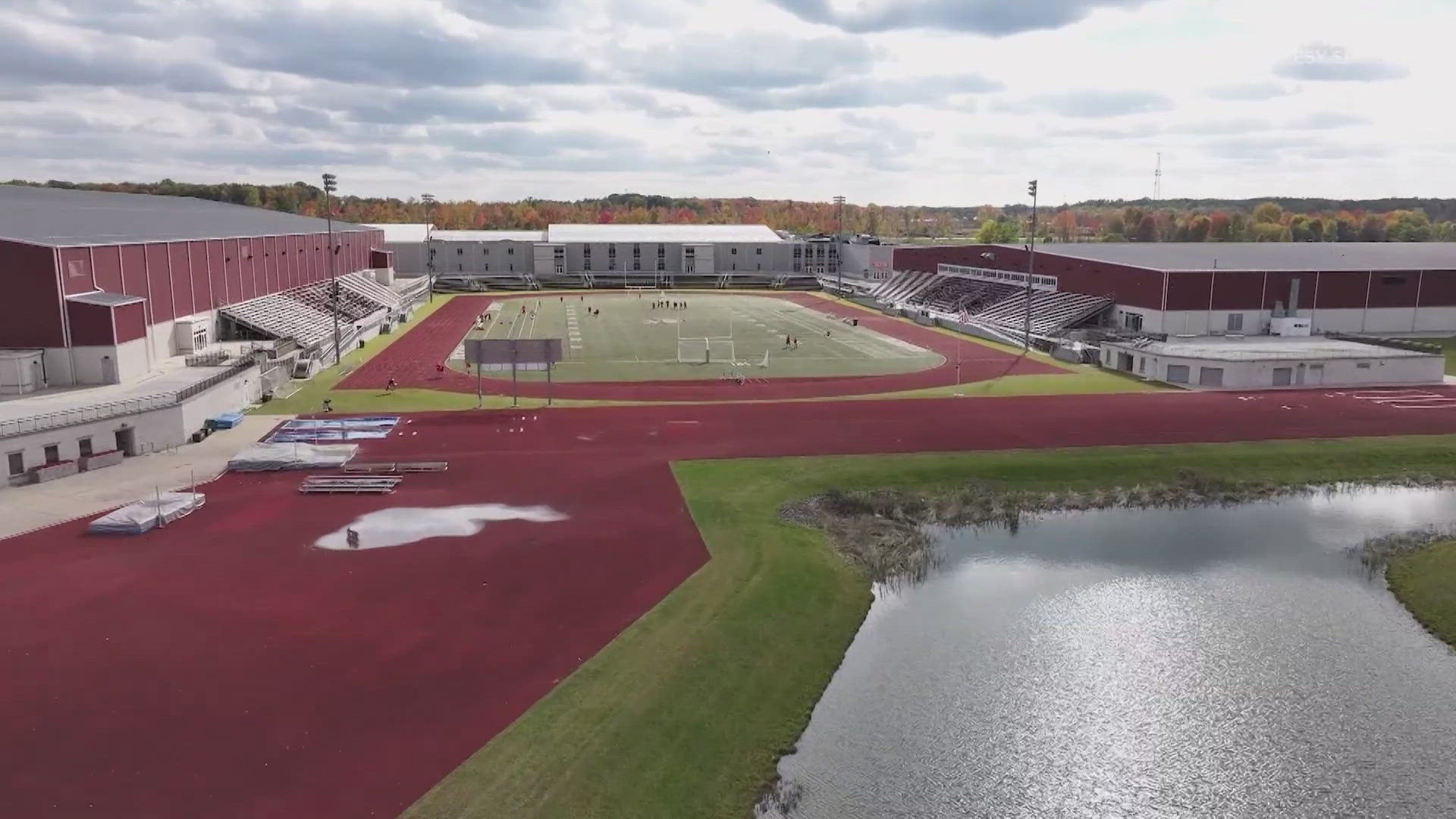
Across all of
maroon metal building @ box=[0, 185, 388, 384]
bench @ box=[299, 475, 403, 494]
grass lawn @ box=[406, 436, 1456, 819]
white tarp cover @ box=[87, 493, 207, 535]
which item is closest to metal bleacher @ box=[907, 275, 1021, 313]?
grass lawn @ box=[406, 436, 1456, 819]

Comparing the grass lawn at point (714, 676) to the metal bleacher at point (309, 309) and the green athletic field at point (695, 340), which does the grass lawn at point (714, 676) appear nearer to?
the green athletic field at point (695, 340)

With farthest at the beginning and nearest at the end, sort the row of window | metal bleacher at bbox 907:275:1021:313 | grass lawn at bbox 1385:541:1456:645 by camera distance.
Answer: metal bleacher at bbox 907:275:1021:313, the row of window, grass lawn at bbox 1385:541:1456:645

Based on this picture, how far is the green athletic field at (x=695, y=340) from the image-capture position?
62438 millimetres

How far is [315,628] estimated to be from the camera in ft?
78.6

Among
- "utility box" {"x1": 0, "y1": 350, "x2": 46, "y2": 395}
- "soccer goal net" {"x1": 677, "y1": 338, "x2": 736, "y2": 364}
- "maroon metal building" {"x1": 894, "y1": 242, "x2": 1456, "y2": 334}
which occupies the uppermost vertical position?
"maroon metal building" {"x1": 894, "y1": 242, "x2": 1456, "y2": 334}

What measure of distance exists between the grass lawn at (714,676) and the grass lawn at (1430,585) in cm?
91

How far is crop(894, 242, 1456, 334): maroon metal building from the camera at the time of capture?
69.2 meters

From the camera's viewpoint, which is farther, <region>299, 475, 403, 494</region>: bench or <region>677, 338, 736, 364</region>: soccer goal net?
<region>677, 338, 736, 364</region>: soccer goal net

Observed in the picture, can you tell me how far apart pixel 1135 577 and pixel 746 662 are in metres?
13.6

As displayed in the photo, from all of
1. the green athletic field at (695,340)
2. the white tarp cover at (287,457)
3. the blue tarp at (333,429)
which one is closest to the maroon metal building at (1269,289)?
the green athletic field at (695,340)

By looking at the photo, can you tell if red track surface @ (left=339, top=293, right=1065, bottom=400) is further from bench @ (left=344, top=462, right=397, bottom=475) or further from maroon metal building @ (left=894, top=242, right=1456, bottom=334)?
bench @ (left=344, top=462, right=397, bottom=475)

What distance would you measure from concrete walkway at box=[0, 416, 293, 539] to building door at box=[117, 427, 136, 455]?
1.43 feet

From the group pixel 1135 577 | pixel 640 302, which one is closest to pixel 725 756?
pixel 1135 577

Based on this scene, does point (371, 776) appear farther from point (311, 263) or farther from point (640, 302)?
point (640, 302)
